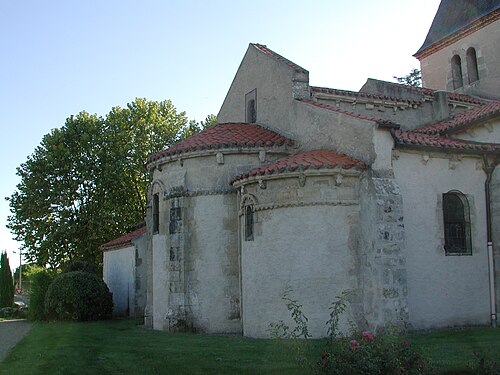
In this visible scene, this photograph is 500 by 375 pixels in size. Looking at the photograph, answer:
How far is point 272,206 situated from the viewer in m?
14.3

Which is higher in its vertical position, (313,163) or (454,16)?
(454,16)

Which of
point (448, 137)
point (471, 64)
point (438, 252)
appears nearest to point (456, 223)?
point (438, 252)

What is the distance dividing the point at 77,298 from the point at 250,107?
10097 millimetres

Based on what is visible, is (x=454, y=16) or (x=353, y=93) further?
(x=454, y=16)

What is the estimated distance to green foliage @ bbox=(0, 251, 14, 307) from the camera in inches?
1272

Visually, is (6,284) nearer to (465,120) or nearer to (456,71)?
(456,71)

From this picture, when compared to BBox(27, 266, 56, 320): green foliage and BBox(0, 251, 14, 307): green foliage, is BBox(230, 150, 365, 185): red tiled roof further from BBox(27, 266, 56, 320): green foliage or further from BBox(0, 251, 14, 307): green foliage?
BBox(0, 251, 14, 307): green foliage

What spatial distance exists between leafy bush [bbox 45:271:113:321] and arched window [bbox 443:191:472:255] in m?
14.0

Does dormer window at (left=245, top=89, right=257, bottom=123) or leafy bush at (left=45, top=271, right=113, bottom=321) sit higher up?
dormer window at (left=245, top=89, right=257, bottom=123)

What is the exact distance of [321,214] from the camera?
13.8 meters

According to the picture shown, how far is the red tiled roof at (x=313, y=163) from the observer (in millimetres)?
13633

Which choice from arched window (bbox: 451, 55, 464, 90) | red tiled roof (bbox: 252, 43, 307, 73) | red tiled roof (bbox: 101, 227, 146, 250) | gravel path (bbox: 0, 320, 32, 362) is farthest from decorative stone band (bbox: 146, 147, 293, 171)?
arched window (bbox: 451, 55, 464, 90)

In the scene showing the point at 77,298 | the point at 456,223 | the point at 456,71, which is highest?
the point at 456,71

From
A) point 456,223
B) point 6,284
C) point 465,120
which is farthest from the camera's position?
point 6,284
